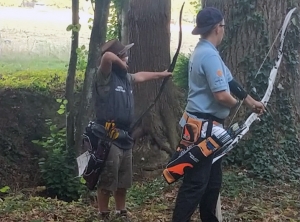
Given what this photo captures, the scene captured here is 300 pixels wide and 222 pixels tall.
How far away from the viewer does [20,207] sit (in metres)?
5.91

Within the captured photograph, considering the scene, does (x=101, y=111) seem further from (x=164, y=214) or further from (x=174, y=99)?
(x=174, y=99)

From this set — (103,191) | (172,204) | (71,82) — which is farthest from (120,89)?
(71,82)

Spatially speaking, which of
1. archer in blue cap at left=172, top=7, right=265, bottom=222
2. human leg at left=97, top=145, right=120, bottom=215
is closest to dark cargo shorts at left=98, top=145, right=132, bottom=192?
human leg at left=97, top=145, right=120, bottom=215

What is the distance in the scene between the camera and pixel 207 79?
4.40m

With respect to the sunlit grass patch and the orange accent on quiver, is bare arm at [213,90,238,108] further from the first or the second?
the sunlit grass patch

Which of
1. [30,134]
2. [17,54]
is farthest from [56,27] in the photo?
[30,134]

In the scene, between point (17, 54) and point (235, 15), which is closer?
point (235, 15)

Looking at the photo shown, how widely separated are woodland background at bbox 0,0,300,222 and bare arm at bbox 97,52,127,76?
1.44m

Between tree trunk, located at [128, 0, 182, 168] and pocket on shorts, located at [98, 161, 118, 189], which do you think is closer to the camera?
pocket on shorts, located at [98, 161, 118, 189]

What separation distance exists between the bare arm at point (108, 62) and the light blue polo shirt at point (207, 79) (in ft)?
2.21

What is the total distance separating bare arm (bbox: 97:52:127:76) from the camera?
15.9ft

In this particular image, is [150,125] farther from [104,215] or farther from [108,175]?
[108,175]

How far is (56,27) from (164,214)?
19077mm

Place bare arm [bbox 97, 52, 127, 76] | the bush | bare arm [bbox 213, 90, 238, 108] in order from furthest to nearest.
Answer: the bush < bare arm [bbox 97, 52, 127, 76] < bare arm [bbox 213, 90, 238, 108]
